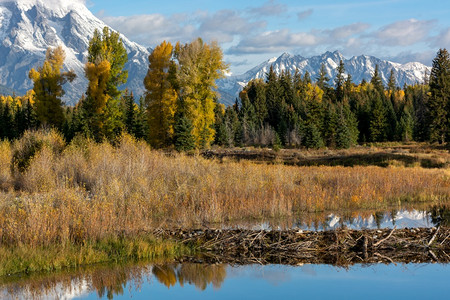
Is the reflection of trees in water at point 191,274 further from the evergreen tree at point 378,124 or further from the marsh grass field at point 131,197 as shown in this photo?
the evergreen tree at point 378,124

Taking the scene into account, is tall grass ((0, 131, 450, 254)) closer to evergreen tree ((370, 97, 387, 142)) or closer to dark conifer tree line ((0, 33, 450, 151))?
dark conifer tree line ((0, 33, 450, 151))

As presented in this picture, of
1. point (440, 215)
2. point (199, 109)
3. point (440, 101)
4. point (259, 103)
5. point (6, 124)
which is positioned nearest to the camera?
point (440, 215)

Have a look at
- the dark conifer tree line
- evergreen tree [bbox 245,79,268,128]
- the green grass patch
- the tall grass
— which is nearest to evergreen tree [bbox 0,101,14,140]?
the dark conifer tree line

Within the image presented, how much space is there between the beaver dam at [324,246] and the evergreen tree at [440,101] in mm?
51329

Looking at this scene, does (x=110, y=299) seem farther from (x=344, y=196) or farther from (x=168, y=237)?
(x=344, y=196)

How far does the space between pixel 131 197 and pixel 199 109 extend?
985 inches

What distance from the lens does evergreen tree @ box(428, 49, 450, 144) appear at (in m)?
58.3

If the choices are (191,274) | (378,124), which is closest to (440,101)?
(378,124)

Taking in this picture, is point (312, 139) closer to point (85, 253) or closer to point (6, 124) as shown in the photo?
point (6, 124)

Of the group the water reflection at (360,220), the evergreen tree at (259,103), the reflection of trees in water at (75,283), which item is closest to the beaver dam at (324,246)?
the reflection of trees in water at (75,283)

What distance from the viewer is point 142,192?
16.2 m

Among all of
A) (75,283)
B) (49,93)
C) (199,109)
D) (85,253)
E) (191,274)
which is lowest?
(191,274)

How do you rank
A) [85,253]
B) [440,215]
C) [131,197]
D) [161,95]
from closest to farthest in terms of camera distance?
1. [85,253]
2. [131,197]
3. [440,215]
4. [161,95]

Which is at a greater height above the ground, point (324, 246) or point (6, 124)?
point (6, 124)
